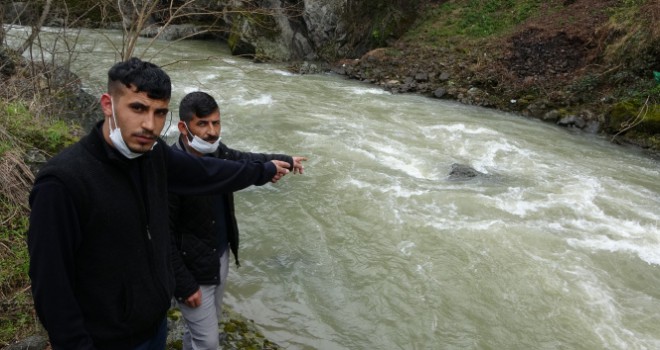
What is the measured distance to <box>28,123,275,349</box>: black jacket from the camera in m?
1.71

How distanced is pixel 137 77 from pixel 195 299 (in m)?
1.56

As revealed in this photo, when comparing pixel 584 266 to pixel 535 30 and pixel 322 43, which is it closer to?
pixel 535 30

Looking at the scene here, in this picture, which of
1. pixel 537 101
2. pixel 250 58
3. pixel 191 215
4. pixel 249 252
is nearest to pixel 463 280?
pixel 249 252

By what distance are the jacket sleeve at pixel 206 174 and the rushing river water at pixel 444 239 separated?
7.73 feet

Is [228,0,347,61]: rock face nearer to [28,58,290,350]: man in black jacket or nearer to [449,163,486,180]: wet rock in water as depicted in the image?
[449,163,486,180]: wet rock in water

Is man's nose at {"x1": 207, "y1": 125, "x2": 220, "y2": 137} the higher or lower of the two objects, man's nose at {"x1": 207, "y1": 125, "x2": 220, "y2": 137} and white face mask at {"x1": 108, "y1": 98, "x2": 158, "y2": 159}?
the lower

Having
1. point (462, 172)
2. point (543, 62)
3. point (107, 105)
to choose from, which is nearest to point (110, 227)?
point (107, 105)

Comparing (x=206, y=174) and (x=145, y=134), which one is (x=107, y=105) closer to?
(x=145, y=134)

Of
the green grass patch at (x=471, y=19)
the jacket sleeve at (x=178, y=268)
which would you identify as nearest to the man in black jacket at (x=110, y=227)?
the jacket sleeve at (x=178, y=268)

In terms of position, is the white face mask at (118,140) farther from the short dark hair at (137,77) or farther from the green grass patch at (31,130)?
the green grass patch at (31,130)

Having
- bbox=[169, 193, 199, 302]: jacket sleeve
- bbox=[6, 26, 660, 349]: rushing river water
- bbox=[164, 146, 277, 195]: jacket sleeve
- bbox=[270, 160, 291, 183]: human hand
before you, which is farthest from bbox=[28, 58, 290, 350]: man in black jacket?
bbox=[6, 26, 660, 349]: rushing river water

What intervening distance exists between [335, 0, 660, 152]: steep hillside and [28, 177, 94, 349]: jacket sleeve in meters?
12.1

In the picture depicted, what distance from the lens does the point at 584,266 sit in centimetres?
585

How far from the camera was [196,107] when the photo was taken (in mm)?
2994
